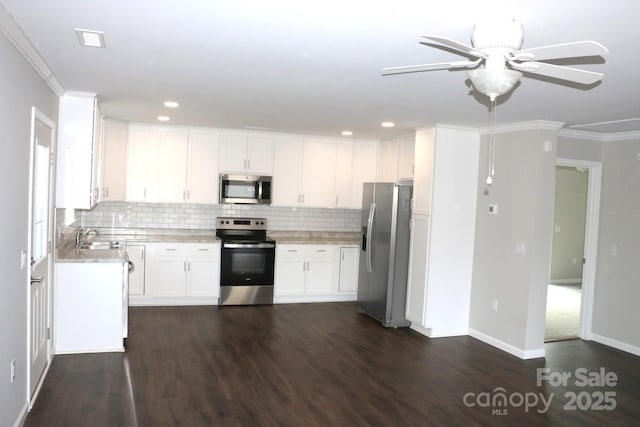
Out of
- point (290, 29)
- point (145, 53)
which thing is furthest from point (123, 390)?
point (290, 29)

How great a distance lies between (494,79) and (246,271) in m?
5.18

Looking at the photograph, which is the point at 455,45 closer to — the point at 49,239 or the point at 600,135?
the point at 49,239

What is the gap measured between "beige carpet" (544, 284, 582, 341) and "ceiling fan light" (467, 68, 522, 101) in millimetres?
4566

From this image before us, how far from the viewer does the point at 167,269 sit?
21.6ft

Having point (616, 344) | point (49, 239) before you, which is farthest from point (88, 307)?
point (616, 344)

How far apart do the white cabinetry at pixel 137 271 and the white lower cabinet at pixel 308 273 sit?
68.8 inches

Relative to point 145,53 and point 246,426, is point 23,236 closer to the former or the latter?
point 145,53

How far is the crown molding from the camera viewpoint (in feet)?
8.42

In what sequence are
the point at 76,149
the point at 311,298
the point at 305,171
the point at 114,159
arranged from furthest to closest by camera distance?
the point at 305,171, the point at 311,298, the point at 114,159, the point at 76,149

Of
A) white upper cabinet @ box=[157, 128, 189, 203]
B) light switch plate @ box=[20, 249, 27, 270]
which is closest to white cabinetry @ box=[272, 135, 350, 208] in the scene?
white upper cabinet @ box=[157, 128, 189, 203]

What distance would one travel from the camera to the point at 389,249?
6.18 meters

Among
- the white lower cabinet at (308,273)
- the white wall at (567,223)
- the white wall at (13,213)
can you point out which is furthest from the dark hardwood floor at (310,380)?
the white wall at (567,223)

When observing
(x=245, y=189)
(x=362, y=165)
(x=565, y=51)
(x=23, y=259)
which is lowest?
(x=23, y=259)

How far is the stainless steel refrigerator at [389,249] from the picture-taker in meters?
6.13
